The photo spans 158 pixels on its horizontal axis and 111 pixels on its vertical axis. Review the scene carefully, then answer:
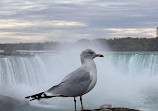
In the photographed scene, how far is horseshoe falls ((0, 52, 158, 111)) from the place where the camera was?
91.5 feet

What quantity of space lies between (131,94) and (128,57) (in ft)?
26.7

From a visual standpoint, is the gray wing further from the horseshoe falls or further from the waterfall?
the waterfall

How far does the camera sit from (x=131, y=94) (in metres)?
33.5

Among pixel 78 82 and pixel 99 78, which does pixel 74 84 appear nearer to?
pixel 78 82

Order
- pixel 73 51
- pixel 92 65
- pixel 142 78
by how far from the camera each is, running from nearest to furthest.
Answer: pixel 92 65
pixel 142 78
pixel 73 51

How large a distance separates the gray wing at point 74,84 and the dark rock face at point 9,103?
61.6 feet

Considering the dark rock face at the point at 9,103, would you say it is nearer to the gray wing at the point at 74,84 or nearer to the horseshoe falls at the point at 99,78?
the horseshoe falls at the point at 99,78

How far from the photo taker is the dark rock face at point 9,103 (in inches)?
930

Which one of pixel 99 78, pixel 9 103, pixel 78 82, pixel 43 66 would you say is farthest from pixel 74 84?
pixel 99 78

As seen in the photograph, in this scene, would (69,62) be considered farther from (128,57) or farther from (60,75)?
(128,57)

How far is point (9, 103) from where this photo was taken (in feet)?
79.7

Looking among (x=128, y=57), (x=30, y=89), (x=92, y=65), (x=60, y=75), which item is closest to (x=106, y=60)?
(x=128, y=57)

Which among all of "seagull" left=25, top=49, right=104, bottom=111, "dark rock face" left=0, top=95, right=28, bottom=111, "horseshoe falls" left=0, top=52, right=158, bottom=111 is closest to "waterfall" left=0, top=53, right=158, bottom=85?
"horseshoe falls" left=0, top=52, right=158, bottom=111

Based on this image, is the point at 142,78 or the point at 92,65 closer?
the point at 92,65
